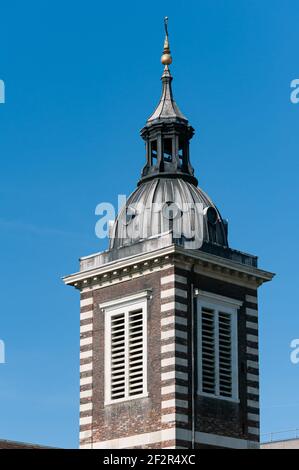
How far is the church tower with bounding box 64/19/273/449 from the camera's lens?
56312 mm

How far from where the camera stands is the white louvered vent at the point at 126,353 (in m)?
57.4

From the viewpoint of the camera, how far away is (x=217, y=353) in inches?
2283

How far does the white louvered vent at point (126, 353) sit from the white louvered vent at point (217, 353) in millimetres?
2448

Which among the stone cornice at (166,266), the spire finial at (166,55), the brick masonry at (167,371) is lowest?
the brick masonry at (167,371)

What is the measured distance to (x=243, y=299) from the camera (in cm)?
5988

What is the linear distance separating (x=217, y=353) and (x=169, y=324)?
2.94 meters

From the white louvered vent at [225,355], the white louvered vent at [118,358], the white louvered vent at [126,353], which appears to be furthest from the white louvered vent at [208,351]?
the white louvered vent at [118,358]

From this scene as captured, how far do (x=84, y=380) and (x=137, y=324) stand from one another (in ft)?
12.6

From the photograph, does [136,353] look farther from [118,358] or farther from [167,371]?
[167,371]

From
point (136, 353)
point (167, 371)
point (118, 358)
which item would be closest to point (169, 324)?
point (167, 371)

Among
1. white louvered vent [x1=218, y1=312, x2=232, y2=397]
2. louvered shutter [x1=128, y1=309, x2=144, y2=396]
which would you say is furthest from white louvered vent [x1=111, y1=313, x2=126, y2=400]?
white louvered vent [x1=218, y1=312, x2=232, y2=397]

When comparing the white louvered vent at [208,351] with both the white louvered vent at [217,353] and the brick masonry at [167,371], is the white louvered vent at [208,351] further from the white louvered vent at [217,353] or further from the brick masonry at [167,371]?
the brick masonry at [167,371]
